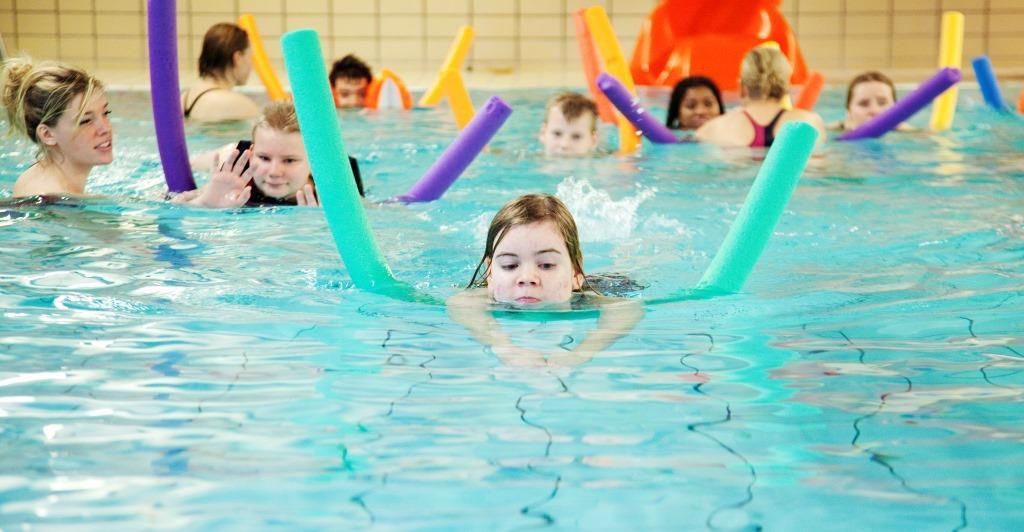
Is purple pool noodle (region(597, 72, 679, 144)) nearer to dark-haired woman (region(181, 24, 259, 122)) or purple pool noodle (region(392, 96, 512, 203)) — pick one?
purple pool noodle (region(392, 96, 512, 203))

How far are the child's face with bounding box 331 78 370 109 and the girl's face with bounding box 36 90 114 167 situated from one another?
4563mm

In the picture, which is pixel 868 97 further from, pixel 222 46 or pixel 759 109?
pixel 222 46

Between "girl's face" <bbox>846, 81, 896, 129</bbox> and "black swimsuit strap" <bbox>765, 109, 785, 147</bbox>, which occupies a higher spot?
"girl's face" <bbox>846, 81, 896, 129</bbox>

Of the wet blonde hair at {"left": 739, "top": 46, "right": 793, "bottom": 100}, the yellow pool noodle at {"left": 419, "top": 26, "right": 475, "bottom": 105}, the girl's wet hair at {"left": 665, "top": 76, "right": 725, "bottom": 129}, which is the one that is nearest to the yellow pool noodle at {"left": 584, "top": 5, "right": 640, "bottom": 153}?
the wet blonde hair at {"left": 739, "top": 46, "right": 793, "bottom": 100}

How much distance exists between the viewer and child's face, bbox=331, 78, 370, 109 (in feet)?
31.1

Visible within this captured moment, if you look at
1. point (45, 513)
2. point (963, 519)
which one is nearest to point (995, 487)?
point (963, 519)

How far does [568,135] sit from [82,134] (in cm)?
287

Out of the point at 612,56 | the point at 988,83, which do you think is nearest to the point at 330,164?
the point at 612,56

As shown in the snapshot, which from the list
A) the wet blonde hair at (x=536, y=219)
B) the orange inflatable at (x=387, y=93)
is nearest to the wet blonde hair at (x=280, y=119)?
the wet blonde hair at (x=536, y=219)

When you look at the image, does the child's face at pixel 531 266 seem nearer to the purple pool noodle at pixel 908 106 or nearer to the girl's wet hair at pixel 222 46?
the purple pool noodle at pixel 908 106

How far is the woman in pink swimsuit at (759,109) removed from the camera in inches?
285

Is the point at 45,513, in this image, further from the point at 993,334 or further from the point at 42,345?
the point at 993,334

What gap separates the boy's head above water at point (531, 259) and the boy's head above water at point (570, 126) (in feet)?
11.9

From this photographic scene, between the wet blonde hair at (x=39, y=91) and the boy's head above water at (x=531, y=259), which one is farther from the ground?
the wet blonde hair at (x=39, y=91)
